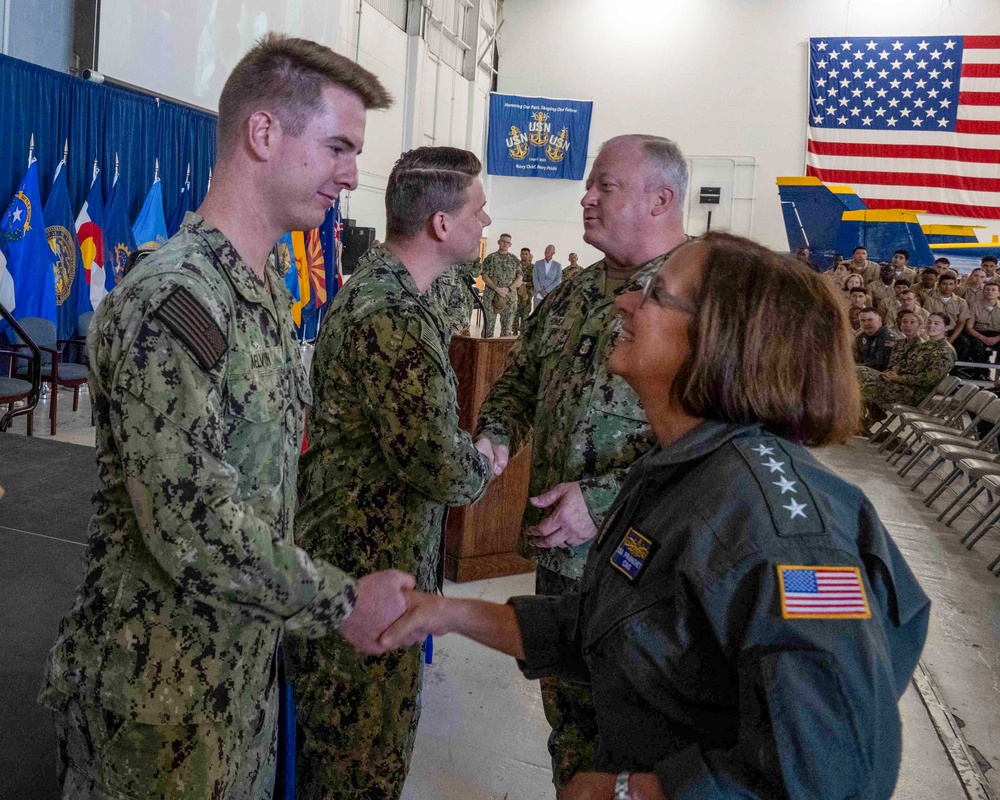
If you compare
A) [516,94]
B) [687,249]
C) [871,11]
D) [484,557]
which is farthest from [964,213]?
[687,249]

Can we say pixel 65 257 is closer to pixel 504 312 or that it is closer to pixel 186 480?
pixel 186 480

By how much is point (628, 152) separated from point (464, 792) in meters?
1.81

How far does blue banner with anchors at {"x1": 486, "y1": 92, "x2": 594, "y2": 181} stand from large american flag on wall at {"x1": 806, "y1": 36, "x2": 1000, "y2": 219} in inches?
210

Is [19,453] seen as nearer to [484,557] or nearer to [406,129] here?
[484,557]

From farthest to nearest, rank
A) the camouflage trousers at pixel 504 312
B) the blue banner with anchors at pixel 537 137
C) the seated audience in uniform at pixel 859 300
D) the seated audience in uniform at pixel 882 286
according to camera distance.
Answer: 1. the blue banner with anchors at pixel 537 137
2. the camouflage trousers at pixel 504 312
3. the seated audience in uniform at pixel 882 286
4. the seated audience in uniform at pixel 859 300

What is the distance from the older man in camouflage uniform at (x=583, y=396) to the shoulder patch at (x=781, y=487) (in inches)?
33.6

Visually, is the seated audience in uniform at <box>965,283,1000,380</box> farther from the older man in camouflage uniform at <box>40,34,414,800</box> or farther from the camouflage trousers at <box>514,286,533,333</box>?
the older man in camouflage uniform at <box>40,34,414,800</box>

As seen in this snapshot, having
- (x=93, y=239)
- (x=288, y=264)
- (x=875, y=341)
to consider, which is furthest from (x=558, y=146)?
(x=93, y=239)

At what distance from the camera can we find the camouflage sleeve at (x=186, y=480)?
1101 mm

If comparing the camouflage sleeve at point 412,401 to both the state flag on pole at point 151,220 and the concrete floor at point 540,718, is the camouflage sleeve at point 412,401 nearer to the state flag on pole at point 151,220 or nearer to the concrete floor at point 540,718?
the concrete floor at point 540,718

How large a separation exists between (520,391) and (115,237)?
267 inches

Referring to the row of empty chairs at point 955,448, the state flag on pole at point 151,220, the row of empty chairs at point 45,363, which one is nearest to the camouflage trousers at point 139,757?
the row of empty chairs at point 45,363

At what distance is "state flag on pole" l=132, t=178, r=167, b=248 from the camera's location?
27.3 ft

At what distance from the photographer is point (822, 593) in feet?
2.80
